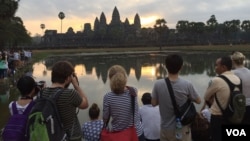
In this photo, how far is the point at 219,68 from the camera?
454cm

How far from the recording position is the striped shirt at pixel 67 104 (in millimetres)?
3547

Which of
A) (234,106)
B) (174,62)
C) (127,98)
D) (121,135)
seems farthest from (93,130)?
(234,106)

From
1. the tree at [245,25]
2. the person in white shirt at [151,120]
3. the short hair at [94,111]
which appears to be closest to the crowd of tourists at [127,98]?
Result: the short hair at [94,111]

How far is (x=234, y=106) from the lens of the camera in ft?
13.8

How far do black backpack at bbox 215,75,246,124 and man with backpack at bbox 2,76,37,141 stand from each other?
2.26 m

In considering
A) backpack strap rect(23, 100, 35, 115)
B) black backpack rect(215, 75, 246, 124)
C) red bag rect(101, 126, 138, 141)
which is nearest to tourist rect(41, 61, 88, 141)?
backpack strap rect(23, 100, 35, 115)

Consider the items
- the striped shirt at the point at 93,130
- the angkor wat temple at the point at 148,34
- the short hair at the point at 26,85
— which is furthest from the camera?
the angkor wat temple at the point at 148,34

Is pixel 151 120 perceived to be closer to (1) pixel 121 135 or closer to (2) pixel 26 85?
(1) pixel 121 135

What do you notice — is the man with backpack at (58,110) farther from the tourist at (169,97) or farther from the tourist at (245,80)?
the tourist at (245,80)

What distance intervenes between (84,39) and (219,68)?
95.7 metres

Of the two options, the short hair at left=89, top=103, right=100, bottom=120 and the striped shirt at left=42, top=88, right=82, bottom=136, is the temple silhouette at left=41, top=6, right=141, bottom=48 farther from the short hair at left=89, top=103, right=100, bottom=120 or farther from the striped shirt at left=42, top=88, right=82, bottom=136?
the striped shirt at left=42, top=88, right=82, bottom=136

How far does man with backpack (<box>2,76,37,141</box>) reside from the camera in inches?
139

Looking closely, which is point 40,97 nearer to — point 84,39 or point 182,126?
point 182,126

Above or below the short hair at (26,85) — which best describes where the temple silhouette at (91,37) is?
above
